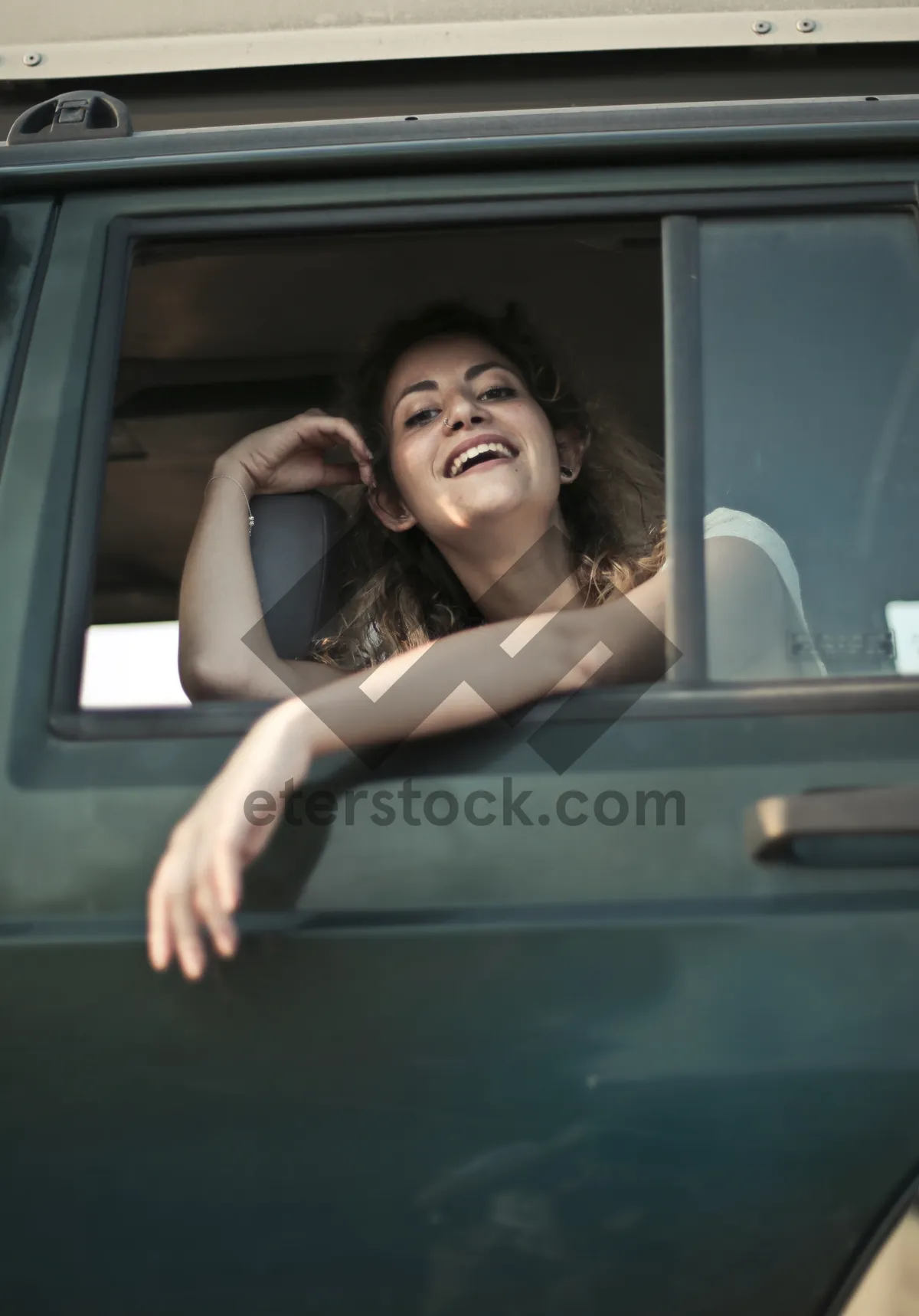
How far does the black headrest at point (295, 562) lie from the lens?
6.31ft

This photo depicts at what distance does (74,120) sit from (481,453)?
741mm

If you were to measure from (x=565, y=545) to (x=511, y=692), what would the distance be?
0.86 metres

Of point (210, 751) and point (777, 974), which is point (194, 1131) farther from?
point (777, 974)

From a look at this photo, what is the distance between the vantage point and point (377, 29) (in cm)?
199

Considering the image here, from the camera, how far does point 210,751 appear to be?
1.30m

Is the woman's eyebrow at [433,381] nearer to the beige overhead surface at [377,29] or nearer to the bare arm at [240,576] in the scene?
the bare arm at [240,576]

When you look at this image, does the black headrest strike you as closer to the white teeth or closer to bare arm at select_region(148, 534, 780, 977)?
the white teeth

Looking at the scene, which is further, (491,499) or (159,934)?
(491,499)

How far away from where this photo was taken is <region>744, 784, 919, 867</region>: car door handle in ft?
3.91

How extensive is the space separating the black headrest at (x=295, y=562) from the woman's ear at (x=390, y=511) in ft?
0.30

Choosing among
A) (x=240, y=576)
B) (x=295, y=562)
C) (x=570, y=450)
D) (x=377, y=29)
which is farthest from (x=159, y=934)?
(x=377, y=29)

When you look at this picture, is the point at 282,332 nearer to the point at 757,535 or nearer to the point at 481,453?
the point at 481,453

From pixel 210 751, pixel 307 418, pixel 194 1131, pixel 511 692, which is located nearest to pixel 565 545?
pixel 307 418

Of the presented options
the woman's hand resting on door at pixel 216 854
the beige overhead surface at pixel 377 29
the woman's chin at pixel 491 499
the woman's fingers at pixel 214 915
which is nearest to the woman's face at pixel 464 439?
the woman's chin at pixel 491 499
